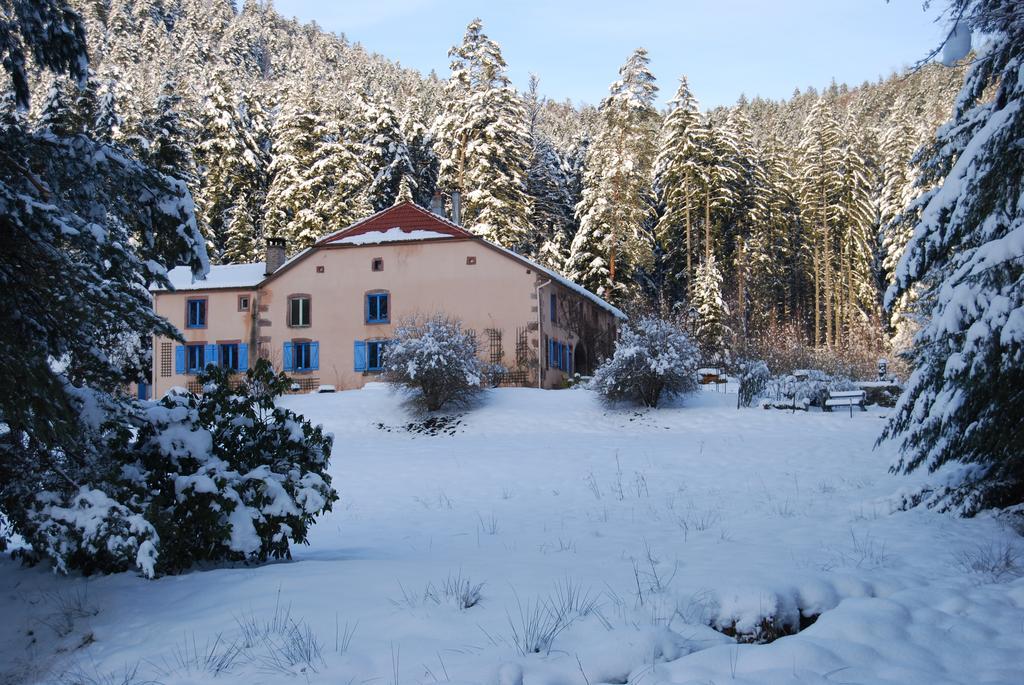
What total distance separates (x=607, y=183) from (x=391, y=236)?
1551cm

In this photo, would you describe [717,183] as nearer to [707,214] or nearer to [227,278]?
[707,214]

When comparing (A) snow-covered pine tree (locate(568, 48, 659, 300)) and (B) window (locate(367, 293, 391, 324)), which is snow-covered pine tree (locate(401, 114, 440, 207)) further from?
(B) window (locate(367, 293, 391, 324))

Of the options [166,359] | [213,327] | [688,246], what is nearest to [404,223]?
[213,327]

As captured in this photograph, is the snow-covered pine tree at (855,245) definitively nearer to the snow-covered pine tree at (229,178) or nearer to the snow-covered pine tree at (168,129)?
the snow-covered pine tree at (229,178)

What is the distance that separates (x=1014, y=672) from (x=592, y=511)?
668cm

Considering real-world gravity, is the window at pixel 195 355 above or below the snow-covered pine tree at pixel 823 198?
below

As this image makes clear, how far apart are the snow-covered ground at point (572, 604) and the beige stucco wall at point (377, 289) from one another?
733 inches

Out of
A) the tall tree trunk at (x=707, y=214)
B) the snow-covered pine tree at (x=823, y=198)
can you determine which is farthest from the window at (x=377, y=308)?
the snow-covered pine tree at (x=823, y=198)

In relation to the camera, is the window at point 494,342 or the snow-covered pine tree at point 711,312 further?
the snow-covered pine tree at point 711,312

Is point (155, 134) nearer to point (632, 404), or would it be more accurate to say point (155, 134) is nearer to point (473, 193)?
point (473, 193)

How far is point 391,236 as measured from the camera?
101 ft

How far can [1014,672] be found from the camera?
4.17 m

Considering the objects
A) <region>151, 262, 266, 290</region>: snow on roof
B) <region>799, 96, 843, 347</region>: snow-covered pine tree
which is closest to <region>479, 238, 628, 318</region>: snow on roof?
<region>151, 262, 266, 290</region>: snow on roof

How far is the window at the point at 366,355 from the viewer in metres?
30.4
